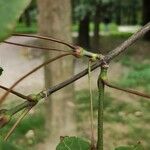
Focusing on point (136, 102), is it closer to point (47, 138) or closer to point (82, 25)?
point (47, 138)

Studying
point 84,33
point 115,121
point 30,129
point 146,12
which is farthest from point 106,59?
point 146,12

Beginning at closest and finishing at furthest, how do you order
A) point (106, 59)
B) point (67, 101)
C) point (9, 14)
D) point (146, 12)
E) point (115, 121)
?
point (9, 14)
point (106, 59)
point (67, 101)
point (115, 121)
point (146, 12)

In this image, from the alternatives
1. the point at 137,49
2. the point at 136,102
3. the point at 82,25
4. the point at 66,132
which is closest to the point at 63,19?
the point at 66,132

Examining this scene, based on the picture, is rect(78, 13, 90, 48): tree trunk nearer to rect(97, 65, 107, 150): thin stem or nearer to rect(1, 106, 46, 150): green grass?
rect(1, 106, 46, 150): green grass

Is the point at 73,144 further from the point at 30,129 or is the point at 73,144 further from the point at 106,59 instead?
the point at 30,129

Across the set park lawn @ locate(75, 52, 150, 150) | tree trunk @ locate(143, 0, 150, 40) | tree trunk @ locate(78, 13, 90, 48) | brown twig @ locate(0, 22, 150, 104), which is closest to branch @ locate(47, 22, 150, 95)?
brown twig @ locate(0, 22, 150, 104)
